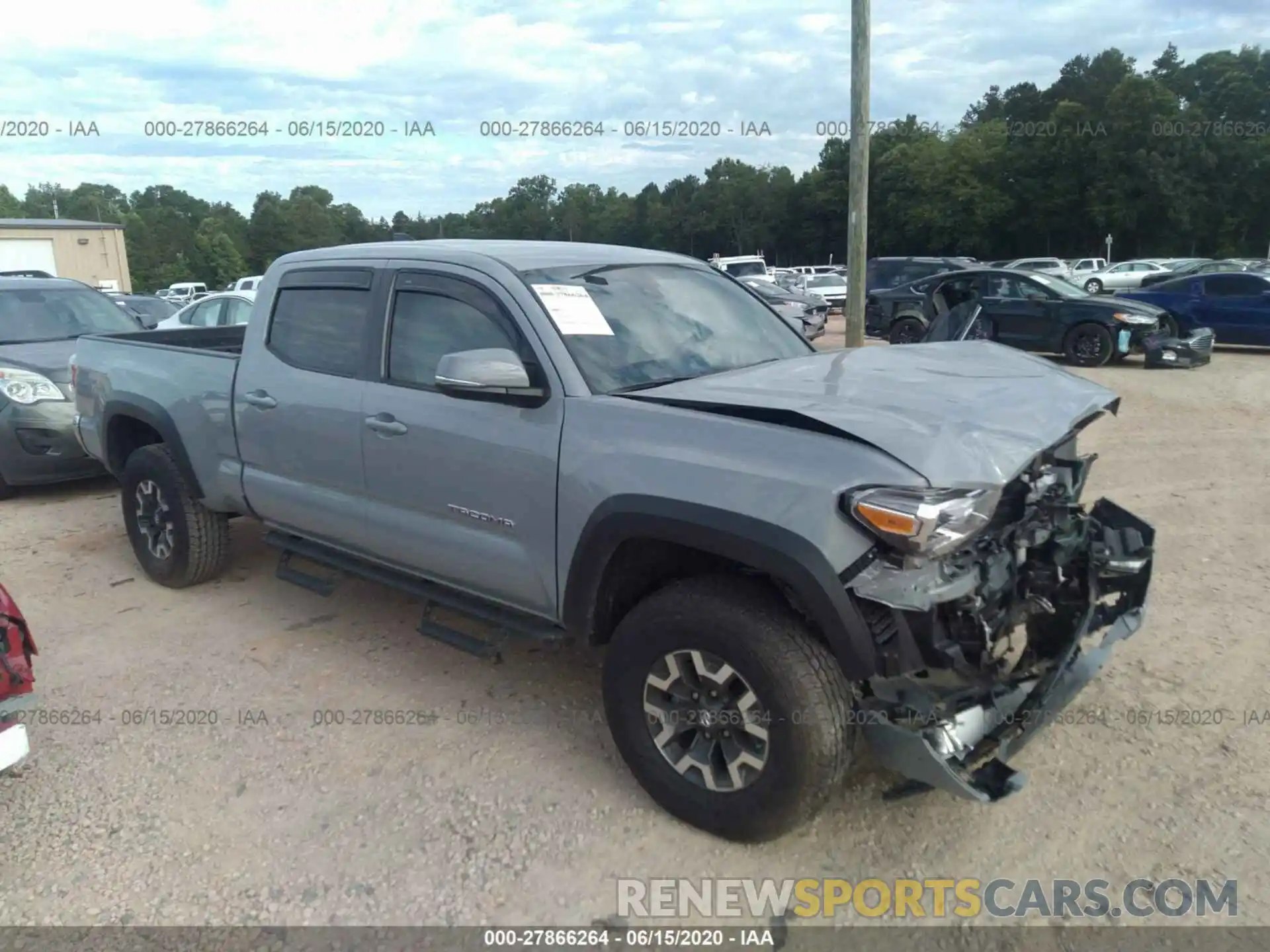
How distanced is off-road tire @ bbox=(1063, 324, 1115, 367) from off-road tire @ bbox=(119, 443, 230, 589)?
44.0ft

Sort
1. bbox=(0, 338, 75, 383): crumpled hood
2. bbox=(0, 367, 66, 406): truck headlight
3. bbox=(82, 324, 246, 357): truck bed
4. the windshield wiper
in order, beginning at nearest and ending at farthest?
the windshield wiper
bbox=(82, 324, 246, 357): truck bed
bbox=(0, 367, 66, 406): truck headlight
bbox=(0, 338, 75, 383): crumpled hood

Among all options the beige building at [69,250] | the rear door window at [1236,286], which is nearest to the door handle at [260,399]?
the rear door window at [1236,286]

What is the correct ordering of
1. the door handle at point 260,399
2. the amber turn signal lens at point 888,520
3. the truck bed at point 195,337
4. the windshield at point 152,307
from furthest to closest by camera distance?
the windshield at point 152,307, the truck bed at point 195,337, the door handle at point 260,399, the amber turn signal lens at point 888,520

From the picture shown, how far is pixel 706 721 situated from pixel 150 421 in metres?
3.84

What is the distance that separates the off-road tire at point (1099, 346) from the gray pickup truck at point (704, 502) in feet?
38.4

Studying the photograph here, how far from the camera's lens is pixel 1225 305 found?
15.9 meters

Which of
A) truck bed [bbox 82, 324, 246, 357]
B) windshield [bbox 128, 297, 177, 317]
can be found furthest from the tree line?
truck bed [bbox 82, 324, 246, 357]

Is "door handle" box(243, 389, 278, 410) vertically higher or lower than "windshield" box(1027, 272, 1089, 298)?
lower

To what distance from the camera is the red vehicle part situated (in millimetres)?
3199

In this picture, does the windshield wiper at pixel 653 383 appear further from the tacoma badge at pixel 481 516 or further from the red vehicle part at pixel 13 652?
the red vehicle part at pixel 13 652

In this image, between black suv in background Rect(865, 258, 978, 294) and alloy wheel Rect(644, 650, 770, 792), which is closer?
alloy wheel Rect(644, 650, 770, 792)

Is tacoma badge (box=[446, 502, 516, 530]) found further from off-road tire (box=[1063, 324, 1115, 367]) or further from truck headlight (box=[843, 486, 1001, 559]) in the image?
off-road tire (box=[1063, 324, 1115, 367])

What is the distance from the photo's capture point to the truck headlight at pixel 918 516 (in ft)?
8.43

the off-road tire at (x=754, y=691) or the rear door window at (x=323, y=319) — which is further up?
the rear door window at (x=323, y=319)
